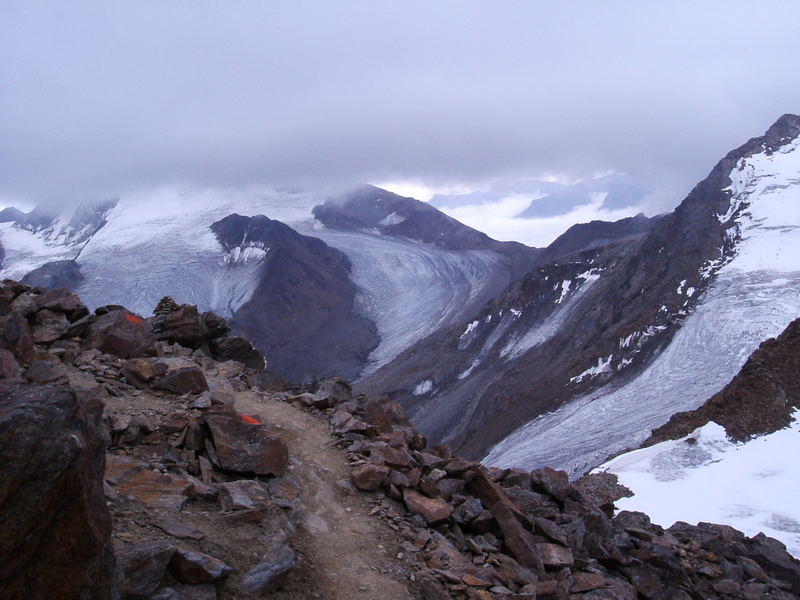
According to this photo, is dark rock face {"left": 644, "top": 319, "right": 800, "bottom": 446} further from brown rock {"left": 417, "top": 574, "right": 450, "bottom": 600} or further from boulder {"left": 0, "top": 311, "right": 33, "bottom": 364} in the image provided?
boulder {"left": 0, "top": 311, "right": 33, "bottom": 364}

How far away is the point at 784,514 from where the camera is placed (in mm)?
14211

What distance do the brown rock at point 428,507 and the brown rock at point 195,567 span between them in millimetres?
2901

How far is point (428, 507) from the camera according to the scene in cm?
768

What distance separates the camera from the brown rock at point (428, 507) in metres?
7.57

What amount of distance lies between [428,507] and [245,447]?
224 cm

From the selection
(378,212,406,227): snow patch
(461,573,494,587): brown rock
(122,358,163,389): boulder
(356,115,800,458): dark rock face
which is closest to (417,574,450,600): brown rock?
(461,573,494,587): brown rock

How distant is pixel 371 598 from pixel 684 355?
30.4 meters

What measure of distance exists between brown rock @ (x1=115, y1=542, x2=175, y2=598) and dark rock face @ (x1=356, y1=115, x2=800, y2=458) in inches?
1259

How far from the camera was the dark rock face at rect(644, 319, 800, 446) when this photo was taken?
19.8m

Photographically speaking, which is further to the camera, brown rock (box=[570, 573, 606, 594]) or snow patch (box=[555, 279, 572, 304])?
snow patch (box=[555, 279, 572, 304])

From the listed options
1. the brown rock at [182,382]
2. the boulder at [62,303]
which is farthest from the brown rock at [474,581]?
the boulder at [62,303]

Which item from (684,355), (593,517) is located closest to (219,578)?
(593,517)

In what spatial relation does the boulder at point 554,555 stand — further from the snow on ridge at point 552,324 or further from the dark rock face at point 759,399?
the snow on ridge at point 552,324

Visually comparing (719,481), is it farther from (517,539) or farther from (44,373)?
(44,373)
